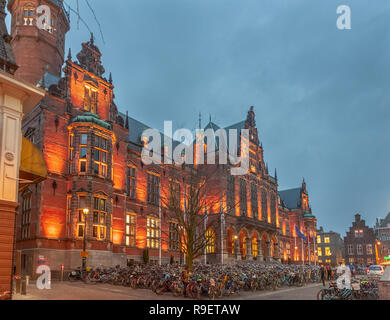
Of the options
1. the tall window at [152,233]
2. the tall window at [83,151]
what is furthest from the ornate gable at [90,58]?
the tall window at [152,233]

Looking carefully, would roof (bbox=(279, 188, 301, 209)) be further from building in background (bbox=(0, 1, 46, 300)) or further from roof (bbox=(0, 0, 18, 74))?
roof (bbox=(0, 0, 18, 74))

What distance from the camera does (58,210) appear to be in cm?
2859

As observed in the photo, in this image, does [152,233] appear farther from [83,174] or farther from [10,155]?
[10,155]

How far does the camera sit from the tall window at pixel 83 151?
2988 centimetres

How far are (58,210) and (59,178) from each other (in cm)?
256

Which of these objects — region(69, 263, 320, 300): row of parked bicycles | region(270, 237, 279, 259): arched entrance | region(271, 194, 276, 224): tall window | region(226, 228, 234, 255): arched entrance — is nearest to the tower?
region(69, 263, 320, 300): row of parked bicycles

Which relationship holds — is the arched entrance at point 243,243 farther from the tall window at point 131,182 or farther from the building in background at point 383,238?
the building in background at point 383,238

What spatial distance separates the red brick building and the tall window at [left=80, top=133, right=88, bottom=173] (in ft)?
0.26

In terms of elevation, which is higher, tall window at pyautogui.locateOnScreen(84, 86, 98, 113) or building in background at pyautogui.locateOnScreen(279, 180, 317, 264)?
tall window at pyautogui.locateOnScreen(84, 86, 98, 113)

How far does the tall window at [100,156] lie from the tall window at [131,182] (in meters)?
6.12

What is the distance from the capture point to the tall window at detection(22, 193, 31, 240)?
28267 mm

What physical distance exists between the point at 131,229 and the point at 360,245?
243ft
